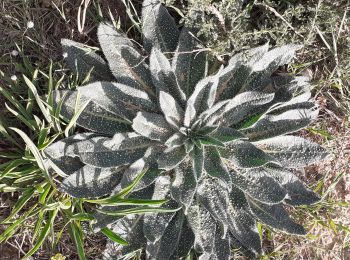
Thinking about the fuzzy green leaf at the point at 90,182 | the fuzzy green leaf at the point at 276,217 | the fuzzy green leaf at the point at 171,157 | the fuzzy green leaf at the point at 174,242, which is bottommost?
the fuzzy green leaf at the point at 174,242

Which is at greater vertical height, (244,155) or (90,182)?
(244,155)

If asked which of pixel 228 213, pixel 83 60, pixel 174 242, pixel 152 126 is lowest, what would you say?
pixel 174 242

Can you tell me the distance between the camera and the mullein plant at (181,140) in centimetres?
193

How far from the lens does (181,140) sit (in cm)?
194

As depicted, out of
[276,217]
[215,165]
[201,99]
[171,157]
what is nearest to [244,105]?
[201,99]

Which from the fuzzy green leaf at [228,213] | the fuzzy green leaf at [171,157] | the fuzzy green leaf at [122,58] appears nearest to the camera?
the fuzzy green leaf at [171,157]

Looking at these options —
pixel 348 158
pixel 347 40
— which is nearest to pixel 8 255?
pixel 348 158

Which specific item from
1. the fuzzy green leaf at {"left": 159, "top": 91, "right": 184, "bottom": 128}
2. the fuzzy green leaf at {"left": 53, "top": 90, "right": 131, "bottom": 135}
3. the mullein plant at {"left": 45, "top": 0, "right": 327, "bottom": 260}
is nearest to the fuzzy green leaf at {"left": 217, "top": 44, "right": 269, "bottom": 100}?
the mullein plant at {"left": 45, "top": 0, "right": 327, "bottom": 260}

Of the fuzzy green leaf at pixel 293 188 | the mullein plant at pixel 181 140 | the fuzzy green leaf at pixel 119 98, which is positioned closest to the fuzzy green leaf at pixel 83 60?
the mullein plant at pixel 181 140

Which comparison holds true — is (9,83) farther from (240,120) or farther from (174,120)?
(240,120)

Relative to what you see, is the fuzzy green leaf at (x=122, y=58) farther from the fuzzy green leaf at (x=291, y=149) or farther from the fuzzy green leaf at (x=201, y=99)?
the fuzzy green leaf at (x=291, y=149)

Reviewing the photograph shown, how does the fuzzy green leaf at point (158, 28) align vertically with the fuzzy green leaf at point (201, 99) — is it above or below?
above

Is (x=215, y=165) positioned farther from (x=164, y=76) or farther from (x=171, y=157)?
(x=164, y=76)

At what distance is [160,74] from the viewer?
200cm
